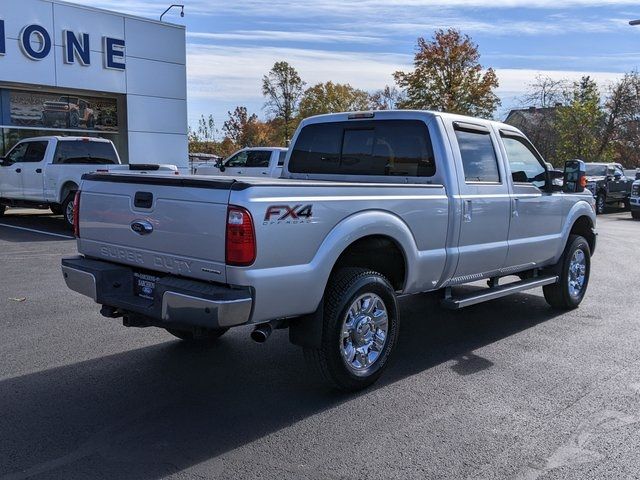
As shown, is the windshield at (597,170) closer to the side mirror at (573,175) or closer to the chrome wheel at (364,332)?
the side mirror at (573,175)

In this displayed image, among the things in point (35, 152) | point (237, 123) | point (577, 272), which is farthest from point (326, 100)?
point (577, 272)

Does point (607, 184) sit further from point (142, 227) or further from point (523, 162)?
point (142, 227)

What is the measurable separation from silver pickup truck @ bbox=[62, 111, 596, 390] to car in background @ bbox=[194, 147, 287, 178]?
41.7 ft

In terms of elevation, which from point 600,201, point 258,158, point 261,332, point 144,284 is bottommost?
point 600,201

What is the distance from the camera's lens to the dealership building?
1820cm

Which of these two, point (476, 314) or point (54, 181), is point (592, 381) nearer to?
point (476, 314)

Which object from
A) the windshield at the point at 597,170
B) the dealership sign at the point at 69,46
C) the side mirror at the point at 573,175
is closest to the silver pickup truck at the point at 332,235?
the side mirror at the point at 573,175

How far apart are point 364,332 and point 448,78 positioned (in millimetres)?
35721

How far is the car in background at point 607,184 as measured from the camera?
2297cm

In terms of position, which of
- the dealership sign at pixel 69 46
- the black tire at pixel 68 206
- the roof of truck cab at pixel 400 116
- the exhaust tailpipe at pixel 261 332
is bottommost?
the black tire at pixel 68 206

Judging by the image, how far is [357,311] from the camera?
4.68m

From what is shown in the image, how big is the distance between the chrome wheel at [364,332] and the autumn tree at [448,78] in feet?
112

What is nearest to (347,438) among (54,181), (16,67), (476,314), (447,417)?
(447,417)

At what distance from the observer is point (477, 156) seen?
233 inches
